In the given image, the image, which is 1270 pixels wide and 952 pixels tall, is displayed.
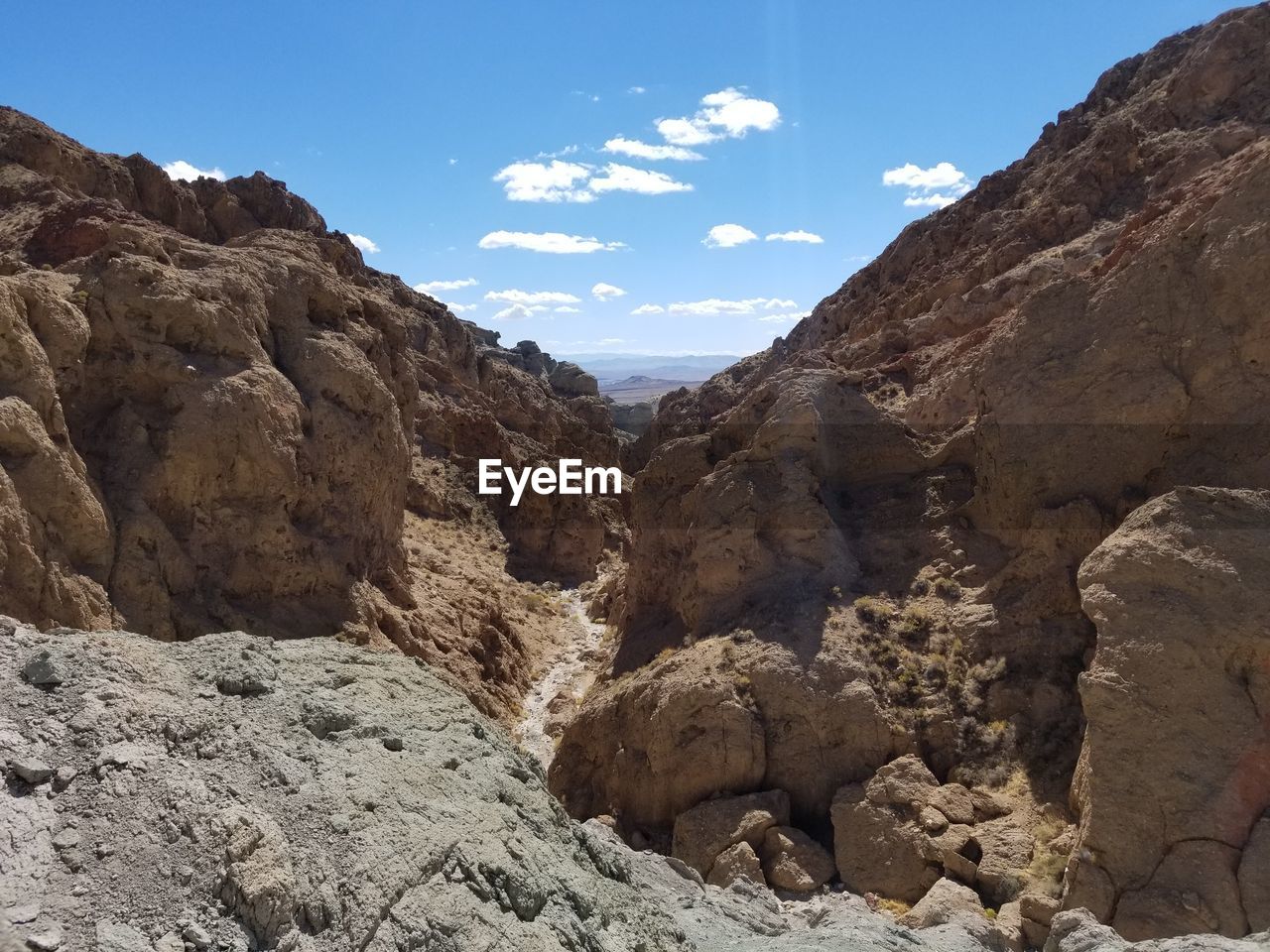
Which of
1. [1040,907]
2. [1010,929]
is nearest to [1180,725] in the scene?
[1040,907]

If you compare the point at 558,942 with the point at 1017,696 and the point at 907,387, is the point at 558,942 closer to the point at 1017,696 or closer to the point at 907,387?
the point at 1017,696

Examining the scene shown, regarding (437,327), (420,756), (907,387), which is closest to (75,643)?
(420,756)

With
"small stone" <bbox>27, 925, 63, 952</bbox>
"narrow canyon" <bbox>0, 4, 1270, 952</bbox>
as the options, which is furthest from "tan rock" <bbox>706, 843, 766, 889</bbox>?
"small stone" <bbox>27, 925, 63, 952</bbox>

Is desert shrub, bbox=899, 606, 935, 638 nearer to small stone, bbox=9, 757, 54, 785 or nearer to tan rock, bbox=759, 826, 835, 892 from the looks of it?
tan rock, bbox=759, 826, 835, 892

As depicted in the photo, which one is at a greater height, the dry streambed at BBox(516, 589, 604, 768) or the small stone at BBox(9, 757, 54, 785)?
the small stone at BBox(9, 757, 54, 785)

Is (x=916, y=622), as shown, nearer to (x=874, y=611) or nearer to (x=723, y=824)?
(x=874, y=611)

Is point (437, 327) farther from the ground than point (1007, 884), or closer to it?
farther from the ground
